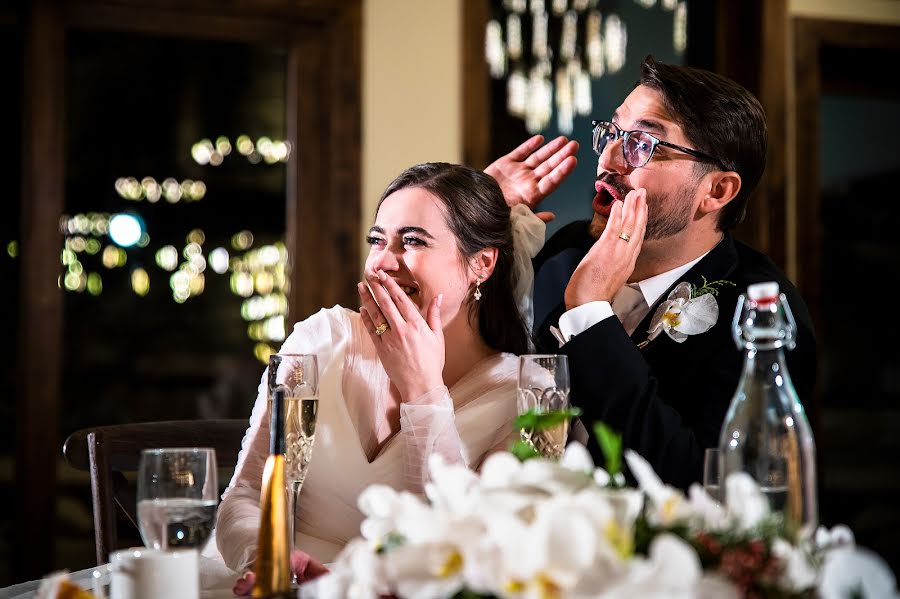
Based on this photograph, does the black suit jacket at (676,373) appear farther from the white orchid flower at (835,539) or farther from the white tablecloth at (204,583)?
the white orchid flower at (835,539)

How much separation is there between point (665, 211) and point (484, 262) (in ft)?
1.31

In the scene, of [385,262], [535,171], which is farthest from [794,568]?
[535,171]

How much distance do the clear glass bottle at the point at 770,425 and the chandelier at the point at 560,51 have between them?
2.99m

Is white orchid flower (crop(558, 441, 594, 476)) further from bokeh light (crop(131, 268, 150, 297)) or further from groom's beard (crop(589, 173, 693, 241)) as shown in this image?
bokeh light (crop(131, 268, 150, 297))

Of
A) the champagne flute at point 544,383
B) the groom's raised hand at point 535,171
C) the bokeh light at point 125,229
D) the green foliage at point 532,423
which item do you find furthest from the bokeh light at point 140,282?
the green foliage at point 532,423

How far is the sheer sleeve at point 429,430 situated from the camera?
6.07 ft

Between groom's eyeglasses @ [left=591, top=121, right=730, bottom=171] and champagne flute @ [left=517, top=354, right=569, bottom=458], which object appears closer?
champagne flute @ [left=517, top=354, right=569, bottom=458]

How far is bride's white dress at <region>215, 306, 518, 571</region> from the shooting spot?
185 cm

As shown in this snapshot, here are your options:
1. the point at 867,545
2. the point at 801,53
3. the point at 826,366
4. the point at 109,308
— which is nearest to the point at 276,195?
the point at 109,308

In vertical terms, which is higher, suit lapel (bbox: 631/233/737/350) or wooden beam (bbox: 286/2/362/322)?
wooden beam (bbox: 286/2/362/322)

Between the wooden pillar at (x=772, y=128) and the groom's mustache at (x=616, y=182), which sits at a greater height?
the wooden pillar at (x=772, y=128)

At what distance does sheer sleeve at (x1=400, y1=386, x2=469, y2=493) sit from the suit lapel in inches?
16.7

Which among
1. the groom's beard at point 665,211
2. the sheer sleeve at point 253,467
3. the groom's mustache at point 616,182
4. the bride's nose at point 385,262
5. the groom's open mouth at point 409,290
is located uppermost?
the groom's mustache at point 616,182

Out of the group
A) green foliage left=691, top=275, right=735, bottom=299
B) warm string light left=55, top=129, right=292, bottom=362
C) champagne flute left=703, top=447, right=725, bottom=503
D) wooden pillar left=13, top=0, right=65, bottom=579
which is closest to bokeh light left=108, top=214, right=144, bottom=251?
warm string light left=55, top=129, right=292, bottom=362
